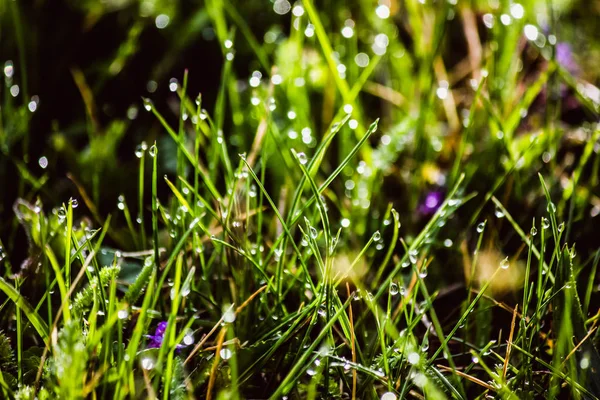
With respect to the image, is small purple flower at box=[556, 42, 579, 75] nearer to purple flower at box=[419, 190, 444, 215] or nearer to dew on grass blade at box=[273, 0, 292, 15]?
purple flower at box=[419, 190, 444, 215]

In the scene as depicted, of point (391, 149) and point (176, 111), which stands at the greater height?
point (176, 111)

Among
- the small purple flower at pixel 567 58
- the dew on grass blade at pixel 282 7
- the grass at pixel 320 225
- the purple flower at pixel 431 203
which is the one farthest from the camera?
the dew on grass blade at pixel 282 7

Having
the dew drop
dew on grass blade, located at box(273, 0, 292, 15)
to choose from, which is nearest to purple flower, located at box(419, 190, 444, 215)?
the dew drop

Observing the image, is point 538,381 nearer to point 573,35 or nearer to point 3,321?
point 3,321

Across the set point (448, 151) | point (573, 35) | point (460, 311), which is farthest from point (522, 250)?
point (573, 35)

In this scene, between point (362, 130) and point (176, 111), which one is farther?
point (176, 111)

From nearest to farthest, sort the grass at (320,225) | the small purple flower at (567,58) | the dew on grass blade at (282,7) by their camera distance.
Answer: the grass at (320,225) < the small purple flower at (567,58) < the dew on grass blade at (282,7)

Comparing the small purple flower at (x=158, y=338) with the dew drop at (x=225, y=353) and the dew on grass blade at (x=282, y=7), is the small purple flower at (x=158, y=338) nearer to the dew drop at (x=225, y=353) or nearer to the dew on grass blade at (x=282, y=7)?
the dew drop at (x=225, y=353)

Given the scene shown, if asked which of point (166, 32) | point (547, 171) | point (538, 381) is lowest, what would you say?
point (538, 381)

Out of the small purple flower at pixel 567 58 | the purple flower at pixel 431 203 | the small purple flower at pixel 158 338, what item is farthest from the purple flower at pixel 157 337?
the small purple flower at pixel 567 58
